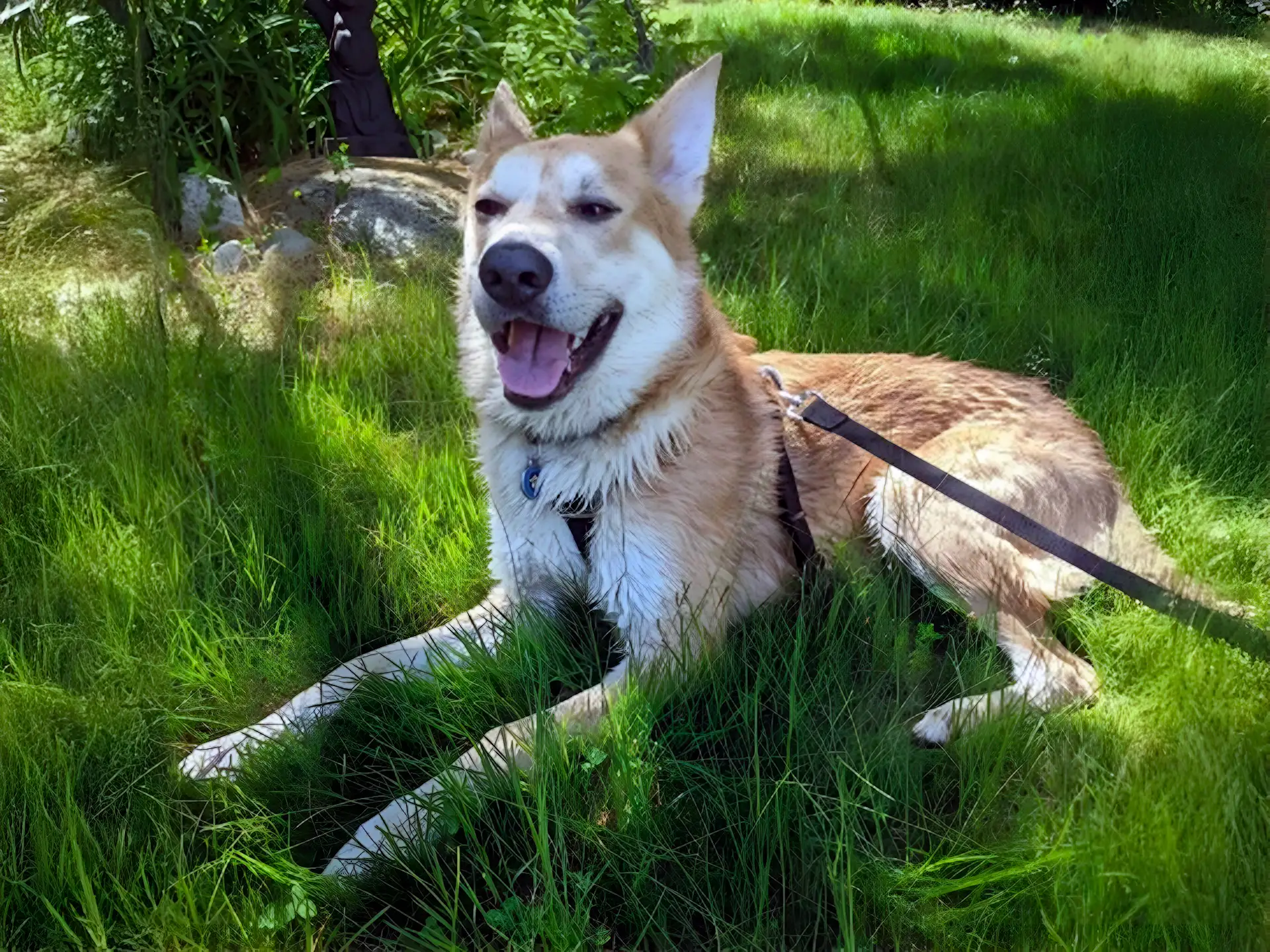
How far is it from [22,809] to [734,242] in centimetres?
405

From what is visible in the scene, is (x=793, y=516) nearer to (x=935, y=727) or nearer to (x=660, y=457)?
(x=660, y=457)

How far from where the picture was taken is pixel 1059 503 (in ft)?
8.81

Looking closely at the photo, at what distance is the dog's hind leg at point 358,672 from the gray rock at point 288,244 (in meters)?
2.76

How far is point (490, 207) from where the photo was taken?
8.52 feet

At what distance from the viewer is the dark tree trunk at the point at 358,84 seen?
521 cm

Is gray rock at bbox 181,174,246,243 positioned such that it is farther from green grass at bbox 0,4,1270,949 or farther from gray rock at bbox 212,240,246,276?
green grass at bbox 0,4,1270,949

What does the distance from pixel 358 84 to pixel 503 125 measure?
3.05m

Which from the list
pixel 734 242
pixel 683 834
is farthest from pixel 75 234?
pixel 683 834

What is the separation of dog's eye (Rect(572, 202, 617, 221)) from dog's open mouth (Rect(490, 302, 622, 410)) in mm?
267

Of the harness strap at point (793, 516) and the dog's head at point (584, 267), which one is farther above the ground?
the dog's head at point (584, 267)

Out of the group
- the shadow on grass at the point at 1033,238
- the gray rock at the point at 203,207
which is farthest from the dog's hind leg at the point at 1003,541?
the gray rock at the point at 203,207

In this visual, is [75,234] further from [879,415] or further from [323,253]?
[879,415]

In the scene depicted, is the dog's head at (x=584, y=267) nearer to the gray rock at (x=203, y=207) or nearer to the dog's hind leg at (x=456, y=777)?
the dog's hind leg at (x=456, y=777)

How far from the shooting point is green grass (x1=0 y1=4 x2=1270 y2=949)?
1731mm
